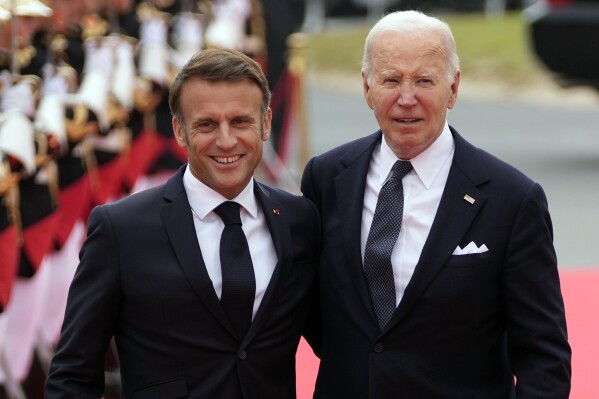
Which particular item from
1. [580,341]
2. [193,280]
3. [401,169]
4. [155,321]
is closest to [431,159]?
[401,169]

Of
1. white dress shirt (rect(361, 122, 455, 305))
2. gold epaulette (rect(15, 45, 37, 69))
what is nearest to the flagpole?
gold epaulette (rect(15, 45, 37, 69))

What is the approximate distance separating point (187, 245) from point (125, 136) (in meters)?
4.42

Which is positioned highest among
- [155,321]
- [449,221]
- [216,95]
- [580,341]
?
[216,95]

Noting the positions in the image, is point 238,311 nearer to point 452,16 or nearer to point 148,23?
point 148,23

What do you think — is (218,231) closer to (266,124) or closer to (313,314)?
(266,124)

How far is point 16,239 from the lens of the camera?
5.61m

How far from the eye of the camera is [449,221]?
10.8ft

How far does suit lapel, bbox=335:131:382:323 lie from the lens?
3301 mm

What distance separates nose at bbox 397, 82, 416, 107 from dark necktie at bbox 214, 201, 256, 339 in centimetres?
45

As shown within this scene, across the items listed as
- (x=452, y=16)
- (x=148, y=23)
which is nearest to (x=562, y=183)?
(x=148, y=23)

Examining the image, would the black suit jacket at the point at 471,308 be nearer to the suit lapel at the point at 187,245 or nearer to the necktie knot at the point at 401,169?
the necktie knot at the point at 401,169

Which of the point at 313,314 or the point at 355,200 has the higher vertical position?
the point at 355,200

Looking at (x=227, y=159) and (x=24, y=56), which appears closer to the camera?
(x=227, y=159)

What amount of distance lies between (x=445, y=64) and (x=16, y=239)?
276cm
